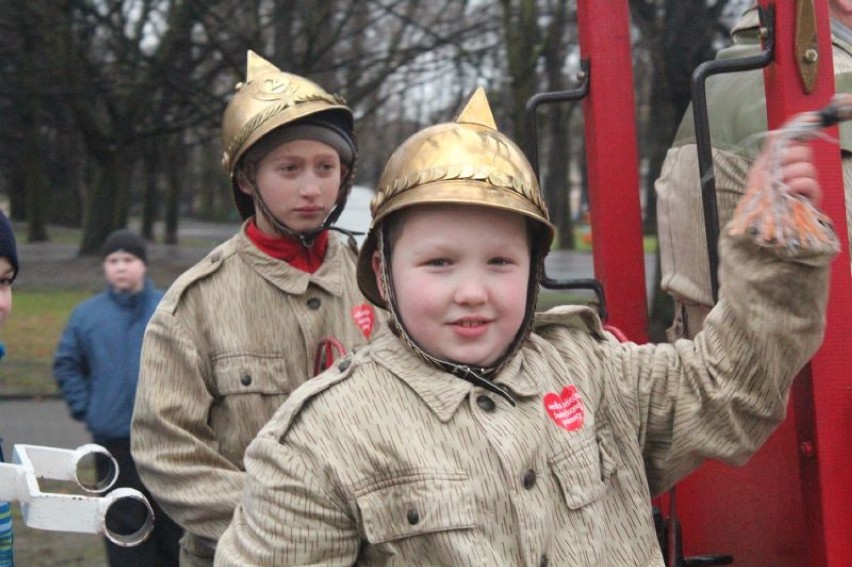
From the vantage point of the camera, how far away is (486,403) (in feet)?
6.99

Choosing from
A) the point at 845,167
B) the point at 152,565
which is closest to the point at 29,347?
the point at 152,565

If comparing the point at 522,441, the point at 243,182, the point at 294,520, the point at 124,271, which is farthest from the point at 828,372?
the point at 124,271

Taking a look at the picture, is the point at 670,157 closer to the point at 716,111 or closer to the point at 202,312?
the point at 716,111

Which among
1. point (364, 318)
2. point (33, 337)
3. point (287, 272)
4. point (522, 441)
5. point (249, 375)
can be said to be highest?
point (33, 337)

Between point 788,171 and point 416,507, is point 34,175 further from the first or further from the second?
point 788,171

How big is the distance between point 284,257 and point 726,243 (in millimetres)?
1403

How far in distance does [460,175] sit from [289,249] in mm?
1250

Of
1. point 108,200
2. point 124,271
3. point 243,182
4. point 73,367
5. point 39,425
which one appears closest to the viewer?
point 243,182

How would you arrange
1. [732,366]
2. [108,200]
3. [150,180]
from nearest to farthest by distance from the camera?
1. [732,366]
2. [108,200]
3. [150,180]

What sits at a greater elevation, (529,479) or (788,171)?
(788,171)

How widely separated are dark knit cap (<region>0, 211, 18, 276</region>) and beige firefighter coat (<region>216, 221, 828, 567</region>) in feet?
3.31

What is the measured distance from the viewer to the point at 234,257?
3.28 m

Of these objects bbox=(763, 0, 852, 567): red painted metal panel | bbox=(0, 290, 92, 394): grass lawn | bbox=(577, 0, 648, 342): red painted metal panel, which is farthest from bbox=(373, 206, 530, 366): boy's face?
bbox=(0, 290, 92, 394): grass lawn

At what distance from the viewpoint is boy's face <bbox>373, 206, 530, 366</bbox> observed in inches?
82.8
